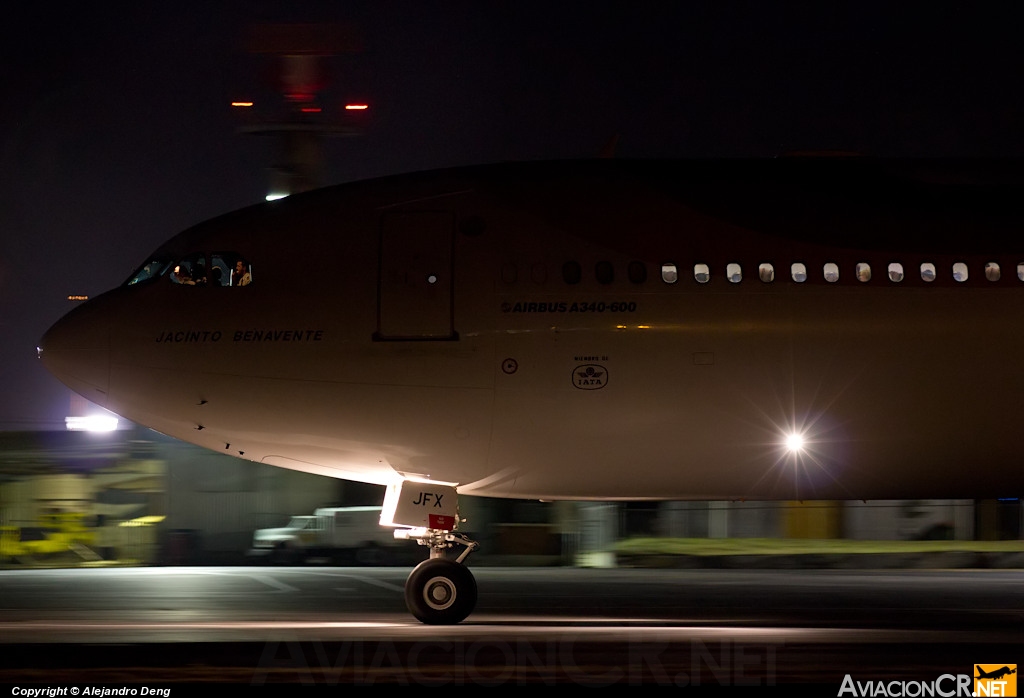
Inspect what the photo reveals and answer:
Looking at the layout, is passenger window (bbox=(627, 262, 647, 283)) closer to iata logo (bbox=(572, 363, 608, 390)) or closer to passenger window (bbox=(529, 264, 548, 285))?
passenger window (bbox=(529, 264, 548, 285))

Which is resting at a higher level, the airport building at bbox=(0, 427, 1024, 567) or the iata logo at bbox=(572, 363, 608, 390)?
the iata logo at bbox=(572, 363, 608, 390)

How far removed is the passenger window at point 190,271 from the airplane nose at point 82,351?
830mm

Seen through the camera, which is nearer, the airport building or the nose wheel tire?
the nose wheel tire

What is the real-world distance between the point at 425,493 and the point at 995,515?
19.1 m

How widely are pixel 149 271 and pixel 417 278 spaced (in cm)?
286

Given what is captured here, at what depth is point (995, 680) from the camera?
33.1 feet

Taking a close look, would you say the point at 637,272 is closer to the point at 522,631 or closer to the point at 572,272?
the point at 572,272

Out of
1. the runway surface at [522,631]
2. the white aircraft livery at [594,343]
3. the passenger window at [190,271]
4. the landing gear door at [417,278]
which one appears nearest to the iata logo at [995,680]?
the runway surface at [522,631]

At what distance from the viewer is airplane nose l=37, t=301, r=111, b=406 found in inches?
525

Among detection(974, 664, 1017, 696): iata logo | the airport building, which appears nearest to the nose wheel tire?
detection(974, 664, 1017, 696): iata logo

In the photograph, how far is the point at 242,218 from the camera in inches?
553

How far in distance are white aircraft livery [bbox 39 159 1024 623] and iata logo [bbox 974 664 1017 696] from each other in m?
3.01

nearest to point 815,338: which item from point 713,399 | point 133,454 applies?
point 713,399

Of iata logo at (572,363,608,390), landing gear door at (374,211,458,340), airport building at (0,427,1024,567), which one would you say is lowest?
airport building at (0,427,1024,567)
